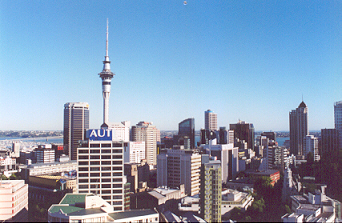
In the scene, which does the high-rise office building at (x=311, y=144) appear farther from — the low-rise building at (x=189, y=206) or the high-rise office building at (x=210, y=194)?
the high-rise office building at (x=210, y=194)

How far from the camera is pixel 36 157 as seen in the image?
27500 mm

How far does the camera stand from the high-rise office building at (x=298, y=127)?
97.0ft

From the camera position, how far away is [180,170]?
607 inches

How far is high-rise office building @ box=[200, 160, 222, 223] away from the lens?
9727mm

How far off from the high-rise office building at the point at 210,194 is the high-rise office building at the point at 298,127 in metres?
21.9

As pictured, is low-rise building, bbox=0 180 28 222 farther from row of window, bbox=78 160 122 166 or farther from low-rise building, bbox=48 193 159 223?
low-rise building, bbox=48 193 159 223

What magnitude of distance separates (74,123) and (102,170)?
24892mm

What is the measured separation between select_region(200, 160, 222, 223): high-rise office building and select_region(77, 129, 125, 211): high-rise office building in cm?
259

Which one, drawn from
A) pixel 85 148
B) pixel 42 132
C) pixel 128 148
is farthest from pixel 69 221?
pixel 42 132

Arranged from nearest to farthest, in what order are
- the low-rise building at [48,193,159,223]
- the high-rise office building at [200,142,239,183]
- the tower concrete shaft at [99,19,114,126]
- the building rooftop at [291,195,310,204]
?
the low-rise building at [48,193,159,223]
the building rooftop at [291,195,310,204]
the high-rise office building at [200,142,239,183]
the tower concrete shaft at [99,19,114,126]

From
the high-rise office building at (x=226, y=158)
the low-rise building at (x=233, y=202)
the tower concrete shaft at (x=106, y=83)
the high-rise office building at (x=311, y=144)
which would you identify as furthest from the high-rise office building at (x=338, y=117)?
the tower concrete shaft at (x=106, y=83)

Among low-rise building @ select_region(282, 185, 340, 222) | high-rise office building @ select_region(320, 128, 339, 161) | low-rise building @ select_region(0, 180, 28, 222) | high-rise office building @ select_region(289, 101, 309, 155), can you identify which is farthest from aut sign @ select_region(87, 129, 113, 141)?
high-rise office building @ select_region(289, 101, 309, 155)

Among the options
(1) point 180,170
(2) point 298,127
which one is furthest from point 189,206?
(2) point 298,127

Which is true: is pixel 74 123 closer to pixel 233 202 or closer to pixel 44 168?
pixel 44 168
